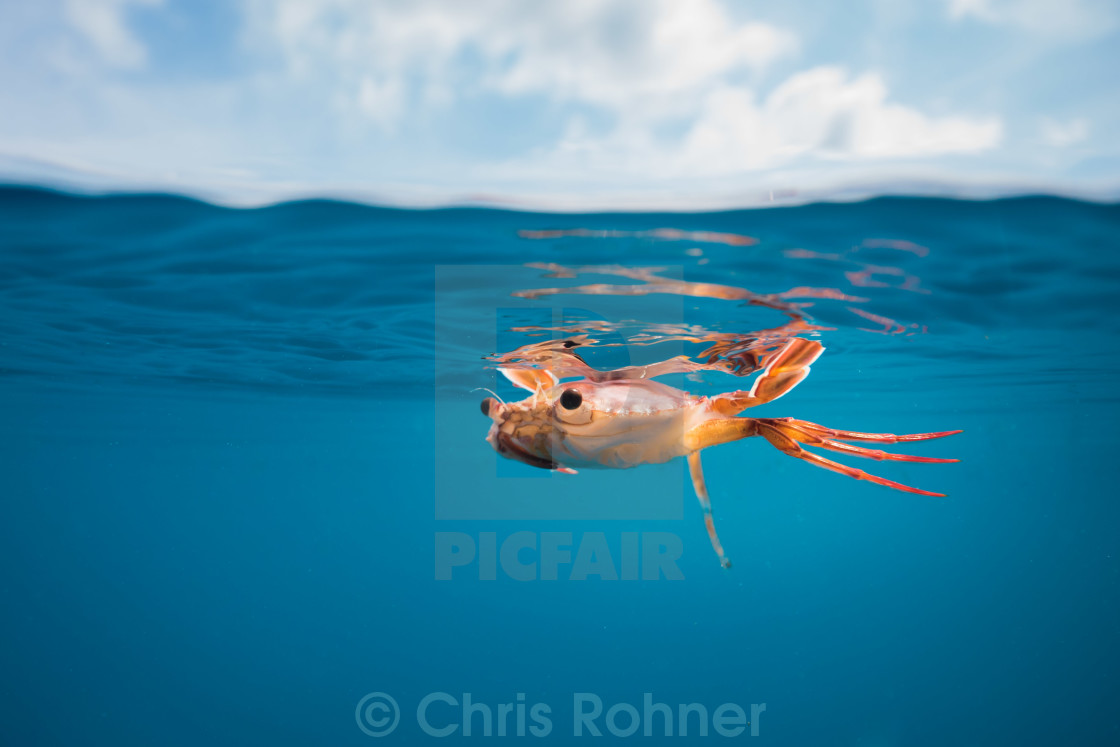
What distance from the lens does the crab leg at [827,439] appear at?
359cm

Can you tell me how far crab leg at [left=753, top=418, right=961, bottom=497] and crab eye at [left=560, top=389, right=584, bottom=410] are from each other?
1.29 metres

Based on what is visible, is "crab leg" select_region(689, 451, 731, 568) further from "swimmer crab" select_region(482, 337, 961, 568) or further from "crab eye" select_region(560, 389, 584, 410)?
"crab eye" select_region(560, 389, 584, 410)

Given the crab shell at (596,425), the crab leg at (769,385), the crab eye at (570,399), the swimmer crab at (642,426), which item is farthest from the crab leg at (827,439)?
the crab eye at (570,399)

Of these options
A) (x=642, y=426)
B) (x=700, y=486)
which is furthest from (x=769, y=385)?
(x=642, y=426)

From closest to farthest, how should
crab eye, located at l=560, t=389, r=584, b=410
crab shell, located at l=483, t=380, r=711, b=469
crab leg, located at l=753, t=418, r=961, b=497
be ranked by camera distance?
crab leg, located at l=753, t=418, r=961, b=497 → crab eye, located at l=560, t=389, r=584, b=410 → crab shell, located at l=483, t=380, r=711, b=469

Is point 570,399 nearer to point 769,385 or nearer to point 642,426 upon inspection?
point 642,426

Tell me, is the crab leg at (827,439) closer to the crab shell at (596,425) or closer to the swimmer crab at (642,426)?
the swimmer crab at (642,426)

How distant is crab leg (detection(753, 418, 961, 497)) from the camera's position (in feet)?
11.8

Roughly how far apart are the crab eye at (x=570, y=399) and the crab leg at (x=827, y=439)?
129 cm

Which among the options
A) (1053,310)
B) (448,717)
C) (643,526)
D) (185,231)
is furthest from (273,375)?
(643,526)

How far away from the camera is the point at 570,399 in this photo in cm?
398

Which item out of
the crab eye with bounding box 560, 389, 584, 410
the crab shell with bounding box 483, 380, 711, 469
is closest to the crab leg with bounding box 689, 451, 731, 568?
the crab shell with bounding box 483, 380, 711, 469

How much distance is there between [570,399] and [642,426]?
26.3 inches

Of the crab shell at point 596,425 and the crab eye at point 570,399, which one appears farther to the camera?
the crab shell at point 596,425
